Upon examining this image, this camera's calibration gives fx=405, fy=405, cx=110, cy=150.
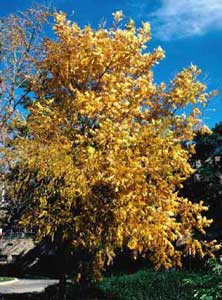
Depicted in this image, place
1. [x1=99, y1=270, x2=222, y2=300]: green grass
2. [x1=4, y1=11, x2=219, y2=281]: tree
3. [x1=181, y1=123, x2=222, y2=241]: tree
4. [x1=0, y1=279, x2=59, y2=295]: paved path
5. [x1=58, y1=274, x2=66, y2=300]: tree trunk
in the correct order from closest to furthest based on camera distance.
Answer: [x1=4, y1=11, x2=219, y2=281]: tree → [x1=58, y1=274, x2=66, y2=300]: tree trunk → [x1=99, y1=270, x2=222, y2=300]: green grass → [x1=181, y1=123, x2=222, y2=241]: tree → [x1=0, y1=279, x2=59, y2=295]: paved path

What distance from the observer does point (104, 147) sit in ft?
26.5

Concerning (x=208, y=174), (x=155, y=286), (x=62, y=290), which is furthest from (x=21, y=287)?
(x=62, y=290)

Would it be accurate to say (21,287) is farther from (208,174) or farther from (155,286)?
(208,174)

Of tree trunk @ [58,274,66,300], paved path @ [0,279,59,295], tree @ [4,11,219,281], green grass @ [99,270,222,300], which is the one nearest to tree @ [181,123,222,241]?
green grass @ [99,270,222,300]

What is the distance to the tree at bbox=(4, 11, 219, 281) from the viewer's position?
7.91 metres

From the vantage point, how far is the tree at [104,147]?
25.9 ft

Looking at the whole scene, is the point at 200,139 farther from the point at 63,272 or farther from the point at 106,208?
the point at 106,208

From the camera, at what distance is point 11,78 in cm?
917

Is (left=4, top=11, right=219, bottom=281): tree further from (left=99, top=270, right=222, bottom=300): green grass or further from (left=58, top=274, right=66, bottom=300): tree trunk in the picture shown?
(left=99, top=270, right=222, bottom=300): green grass

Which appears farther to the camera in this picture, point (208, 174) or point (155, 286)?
point (208, 174)

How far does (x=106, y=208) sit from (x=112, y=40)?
430cm

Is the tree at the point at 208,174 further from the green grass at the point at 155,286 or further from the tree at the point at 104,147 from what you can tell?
the tree at the point at 104,147

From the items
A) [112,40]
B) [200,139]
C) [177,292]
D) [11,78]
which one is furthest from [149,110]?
[200,139]

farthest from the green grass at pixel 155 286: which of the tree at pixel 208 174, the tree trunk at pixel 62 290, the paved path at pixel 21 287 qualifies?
the paved path at pixel 21 287
